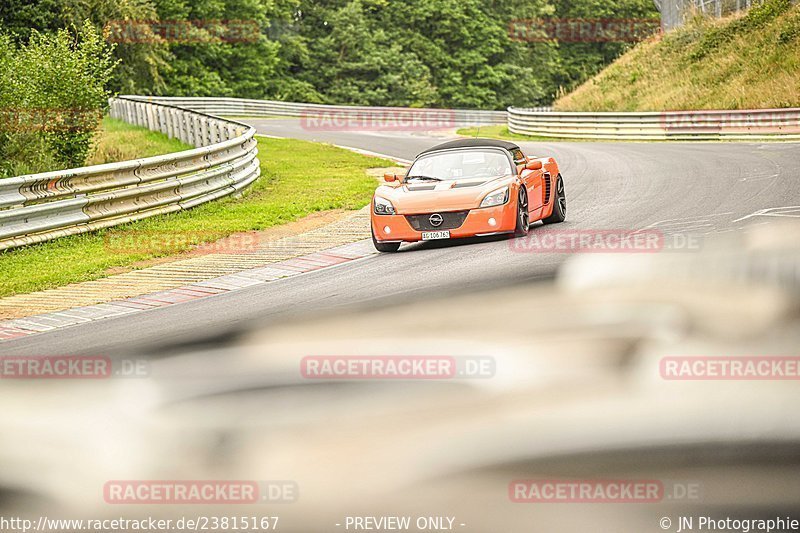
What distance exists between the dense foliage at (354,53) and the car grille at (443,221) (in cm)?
4173

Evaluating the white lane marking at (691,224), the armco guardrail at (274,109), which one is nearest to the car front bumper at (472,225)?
the white lane marking at (691,224)

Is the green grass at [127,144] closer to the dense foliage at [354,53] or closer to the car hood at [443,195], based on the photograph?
the car hood at [443,195]

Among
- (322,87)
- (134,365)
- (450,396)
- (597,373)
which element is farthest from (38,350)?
(322,87)

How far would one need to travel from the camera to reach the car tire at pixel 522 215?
12.7 m

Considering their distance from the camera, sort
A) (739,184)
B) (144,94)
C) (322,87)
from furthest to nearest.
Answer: (322,87) < (144,94) < (739,184)

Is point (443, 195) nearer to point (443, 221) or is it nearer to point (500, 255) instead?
point (443, 221)

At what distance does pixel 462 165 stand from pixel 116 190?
229 inches

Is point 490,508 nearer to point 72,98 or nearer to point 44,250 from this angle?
point 44,250

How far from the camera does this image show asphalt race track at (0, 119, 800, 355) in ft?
28.8

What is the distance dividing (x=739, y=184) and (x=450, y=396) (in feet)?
41.7

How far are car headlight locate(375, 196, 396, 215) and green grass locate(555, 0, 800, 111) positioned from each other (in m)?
25.0

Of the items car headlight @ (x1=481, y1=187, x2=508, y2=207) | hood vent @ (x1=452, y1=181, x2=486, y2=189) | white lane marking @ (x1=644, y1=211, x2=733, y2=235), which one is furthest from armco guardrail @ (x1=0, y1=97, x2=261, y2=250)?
white lane marking @ (x1=644, y1=211, x2=733, y2=235)

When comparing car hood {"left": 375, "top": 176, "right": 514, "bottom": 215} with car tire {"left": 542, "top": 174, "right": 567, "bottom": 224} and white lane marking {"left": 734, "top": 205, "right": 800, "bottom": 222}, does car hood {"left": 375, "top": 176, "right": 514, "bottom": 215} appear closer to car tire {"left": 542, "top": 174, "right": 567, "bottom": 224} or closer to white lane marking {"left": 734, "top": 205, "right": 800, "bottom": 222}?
car tire {"left": 542, "top": 174, "right": 567, "bottom": 224}

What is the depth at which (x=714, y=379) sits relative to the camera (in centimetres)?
574
